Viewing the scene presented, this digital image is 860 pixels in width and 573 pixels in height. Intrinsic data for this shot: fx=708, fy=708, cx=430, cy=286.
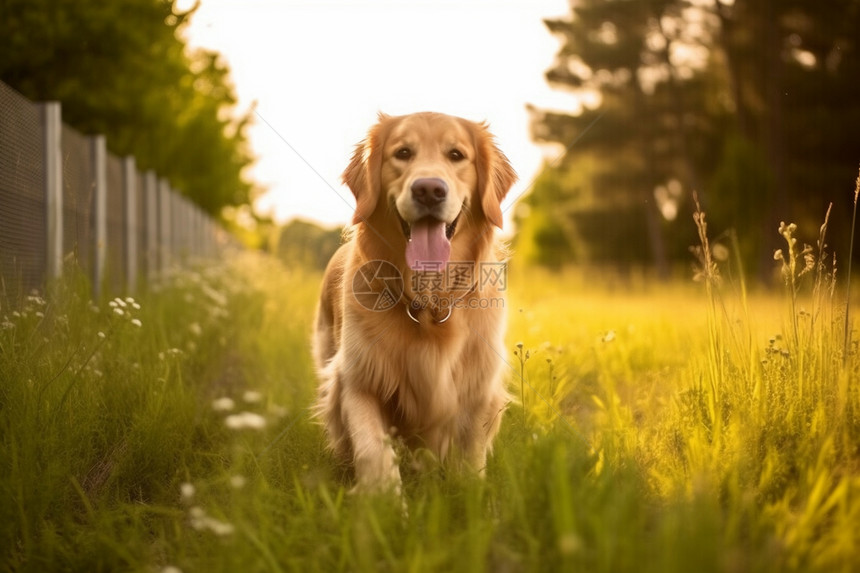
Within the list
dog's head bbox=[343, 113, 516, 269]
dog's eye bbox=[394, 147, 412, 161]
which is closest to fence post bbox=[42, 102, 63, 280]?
dog's head bbox=[343, 113, 516, 269]

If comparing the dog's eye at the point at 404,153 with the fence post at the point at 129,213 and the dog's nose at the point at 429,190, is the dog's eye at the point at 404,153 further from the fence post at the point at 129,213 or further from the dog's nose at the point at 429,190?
the fence post at the point at 129,213

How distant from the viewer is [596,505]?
1.91 metres

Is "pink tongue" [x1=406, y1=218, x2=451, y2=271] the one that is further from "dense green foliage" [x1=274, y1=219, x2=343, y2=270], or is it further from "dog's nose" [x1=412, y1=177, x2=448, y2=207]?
"dense green foliage" [x1=274, y1=219, x2=343, y2=270]

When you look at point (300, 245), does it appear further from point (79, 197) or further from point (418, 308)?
point (418, 308)

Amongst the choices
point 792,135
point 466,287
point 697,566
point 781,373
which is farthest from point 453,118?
point 792,135

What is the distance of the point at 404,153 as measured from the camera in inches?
133

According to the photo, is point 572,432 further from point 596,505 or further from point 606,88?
point 606,88

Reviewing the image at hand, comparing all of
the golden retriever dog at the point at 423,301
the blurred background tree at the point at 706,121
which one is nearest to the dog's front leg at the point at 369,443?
the golden retriever dog at the point at 423,301

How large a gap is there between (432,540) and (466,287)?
157 centimetres

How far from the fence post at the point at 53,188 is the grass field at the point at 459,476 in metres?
0.63

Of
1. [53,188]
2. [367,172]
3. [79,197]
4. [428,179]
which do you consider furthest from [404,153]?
[79,197]

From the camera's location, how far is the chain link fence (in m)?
4.07

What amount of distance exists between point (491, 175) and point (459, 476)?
63.0 inches

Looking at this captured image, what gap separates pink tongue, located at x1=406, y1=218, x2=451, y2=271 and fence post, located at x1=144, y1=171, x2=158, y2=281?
6837 mm
